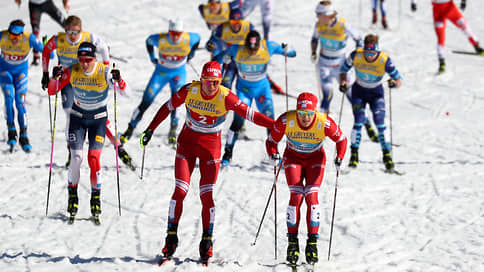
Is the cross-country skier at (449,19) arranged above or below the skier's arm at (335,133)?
above

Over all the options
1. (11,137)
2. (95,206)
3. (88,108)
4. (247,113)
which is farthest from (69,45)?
(247,113)

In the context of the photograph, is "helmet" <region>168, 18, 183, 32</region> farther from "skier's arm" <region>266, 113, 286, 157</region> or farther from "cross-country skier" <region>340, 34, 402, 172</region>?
"skier's arm" <region>266, 113, 286, 157</region>

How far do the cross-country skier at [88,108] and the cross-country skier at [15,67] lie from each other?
9.26 ft

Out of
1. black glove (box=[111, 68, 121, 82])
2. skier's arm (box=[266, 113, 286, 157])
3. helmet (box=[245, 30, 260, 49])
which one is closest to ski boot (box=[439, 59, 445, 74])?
helmet (box=[245, 30, 260, 49])

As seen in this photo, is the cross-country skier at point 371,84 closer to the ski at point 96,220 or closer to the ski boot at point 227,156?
the ski boot at point 227,156

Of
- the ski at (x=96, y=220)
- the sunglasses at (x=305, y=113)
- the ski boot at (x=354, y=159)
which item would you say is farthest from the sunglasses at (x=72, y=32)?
the ski boot at (x=354, y=159)

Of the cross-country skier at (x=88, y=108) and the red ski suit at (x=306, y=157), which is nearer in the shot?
the red ski suit at (x=306, y=157)

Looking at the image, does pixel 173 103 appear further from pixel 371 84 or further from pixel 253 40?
pixel 371 84

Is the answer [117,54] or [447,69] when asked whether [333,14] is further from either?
[117,54]

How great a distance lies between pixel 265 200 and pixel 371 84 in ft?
9.41

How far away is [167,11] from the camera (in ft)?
66.9

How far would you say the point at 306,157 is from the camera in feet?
23.8

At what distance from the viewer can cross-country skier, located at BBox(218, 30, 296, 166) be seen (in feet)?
34.1

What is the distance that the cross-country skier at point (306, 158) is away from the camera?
7.02 metres
